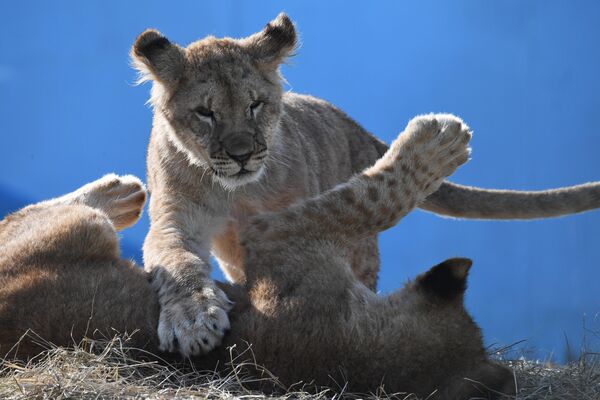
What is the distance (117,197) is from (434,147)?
4.88ft

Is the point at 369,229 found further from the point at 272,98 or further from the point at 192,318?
the point at 272,98

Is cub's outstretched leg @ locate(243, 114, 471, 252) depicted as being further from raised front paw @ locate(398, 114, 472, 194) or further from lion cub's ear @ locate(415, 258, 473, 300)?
lion cub's ear @ locate(415, 258, 473, 300)

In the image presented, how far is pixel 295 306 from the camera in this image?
2.94 meters

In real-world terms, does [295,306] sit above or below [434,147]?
below

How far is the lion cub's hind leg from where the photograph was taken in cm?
416

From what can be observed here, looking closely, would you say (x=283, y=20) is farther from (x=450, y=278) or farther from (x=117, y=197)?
(x=450, y=278)

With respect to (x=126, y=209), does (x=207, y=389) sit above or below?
below

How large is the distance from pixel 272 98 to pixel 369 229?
3.82 ft

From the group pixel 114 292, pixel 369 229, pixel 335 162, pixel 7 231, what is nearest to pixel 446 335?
pixel 369 229

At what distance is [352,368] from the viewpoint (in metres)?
2.82

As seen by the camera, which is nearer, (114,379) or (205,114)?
(114,379)

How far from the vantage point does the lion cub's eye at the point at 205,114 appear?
4.22 m

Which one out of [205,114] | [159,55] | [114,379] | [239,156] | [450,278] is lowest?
[114,379]

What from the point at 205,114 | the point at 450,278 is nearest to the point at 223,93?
the point at 205,114
